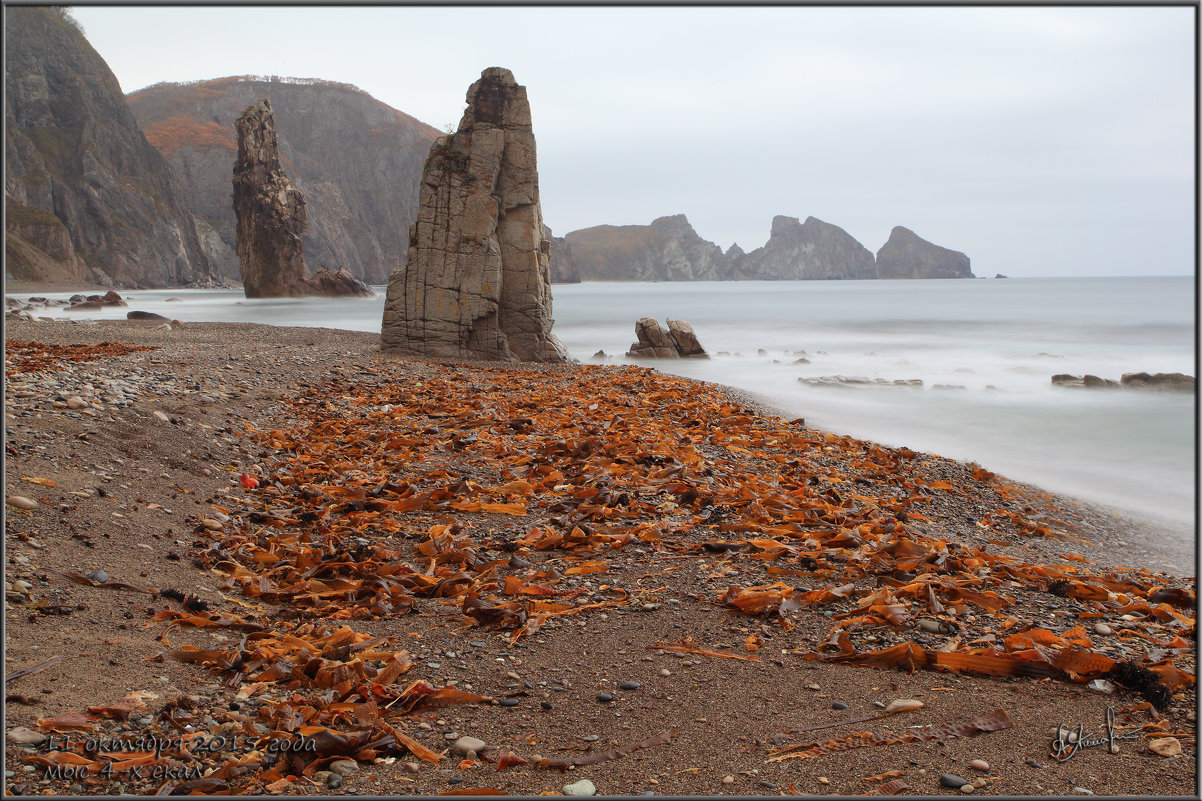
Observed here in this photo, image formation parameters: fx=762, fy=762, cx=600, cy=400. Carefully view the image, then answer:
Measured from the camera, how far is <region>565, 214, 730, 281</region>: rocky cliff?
558ft

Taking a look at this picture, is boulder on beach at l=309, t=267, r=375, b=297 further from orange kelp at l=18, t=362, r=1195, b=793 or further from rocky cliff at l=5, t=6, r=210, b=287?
orange kelp at l=18, t=362, r=1195, b=793

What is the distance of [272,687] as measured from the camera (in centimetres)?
265

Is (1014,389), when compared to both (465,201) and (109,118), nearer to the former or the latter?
(465,201)

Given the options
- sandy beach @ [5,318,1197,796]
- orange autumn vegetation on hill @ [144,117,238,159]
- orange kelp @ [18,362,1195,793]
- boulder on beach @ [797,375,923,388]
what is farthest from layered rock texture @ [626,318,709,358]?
orange autumn vegetation on hill @ [144,117,238,159]

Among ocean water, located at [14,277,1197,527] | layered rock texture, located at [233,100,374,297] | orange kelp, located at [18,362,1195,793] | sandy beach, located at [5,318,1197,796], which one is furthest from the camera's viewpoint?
layered rock texture, located at [233,100,374,297]

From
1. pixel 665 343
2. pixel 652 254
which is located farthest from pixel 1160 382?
pixel 652 254

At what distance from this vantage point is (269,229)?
53.5 metres

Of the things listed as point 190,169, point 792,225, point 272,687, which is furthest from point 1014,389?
point 792,225

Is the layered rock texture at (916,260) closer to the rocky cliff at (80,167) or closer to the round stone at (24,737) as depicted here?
the rocky cliff at (80,167)

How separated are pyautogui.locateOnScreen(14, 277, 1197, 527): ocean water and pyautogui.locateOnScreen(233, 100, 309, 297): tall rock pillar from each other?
18.1 metres

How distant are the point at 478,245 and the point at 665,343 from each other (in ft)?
26.9

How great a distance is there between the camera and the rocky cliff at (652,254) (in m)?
170

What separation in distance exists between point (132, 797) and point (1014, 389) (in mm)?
17333

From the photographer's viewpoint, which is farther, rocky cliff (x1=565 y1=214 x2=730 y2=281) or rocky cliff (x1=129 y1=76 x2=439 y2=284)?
rocky cliff (x1=565 y1=214 x2=730 y2=281)
